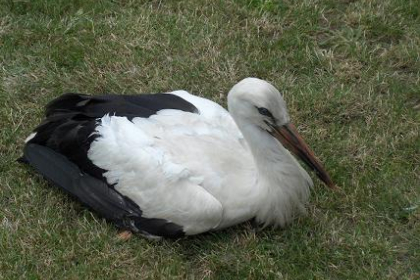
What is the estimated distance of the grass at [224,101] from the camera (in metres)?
4.74

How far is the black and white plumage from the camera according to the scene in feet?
15.3

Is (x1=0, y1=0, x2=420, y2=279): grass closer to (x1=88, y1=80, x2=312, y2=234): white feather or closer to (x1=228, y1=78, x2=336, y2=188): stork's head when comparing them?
(x1=88, y1=80, x2=312, y2=234): white feather

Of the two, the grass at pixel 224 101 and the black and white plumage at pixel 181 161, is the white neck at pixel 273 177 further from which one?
the grass at pixel 224 101

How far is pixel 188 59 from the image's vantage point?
6262 mm

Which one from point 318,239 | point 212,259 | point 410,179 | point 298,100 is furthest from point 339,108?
point 212,259

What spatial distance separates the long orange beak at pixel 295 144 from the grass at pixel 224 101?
1.25 ft

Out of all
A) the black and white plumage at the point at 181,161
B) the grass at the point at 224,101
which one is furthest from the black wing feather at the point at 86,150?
the grass at the point at 224,101

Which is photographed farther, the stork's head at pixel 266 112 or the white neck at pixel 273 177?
the white neck at pixel 273 177

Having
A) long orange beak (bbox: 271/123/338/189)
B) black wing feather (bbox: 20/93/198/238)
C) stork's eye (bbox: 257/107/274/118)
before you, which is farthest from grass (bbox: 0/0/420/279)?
stork's eye (bbox: 257/107/274/118)

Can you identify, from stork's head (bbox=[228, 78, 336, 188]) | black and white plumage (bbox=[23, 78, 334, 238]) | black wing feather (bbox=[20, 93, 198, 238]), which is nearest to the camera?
stork's head (bbox=[228, 78, 336, 188])

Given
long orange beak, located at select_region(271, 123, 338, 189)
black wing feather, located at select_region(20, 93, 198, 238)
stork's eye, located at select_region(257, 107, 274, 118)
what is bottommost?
black wing feather, located at select_region(20, 93, 198, 238)

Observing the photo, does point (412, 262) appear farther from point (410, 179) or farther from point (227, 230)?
point (227, 230)

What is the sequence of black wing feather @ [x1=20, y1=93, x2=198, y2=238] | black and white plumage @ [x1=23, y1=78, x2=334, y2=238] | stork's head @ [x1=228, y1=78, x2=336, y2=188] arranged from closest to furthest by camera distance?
1. stork's head @ [x1=228, y1=78, x2=336, y2=188]
2. black and white plumage @ [x1=23, y1=78, x2=334, y2=238]
3. black wing feather @ [x1=20, y1=93, x2=198, y2=238]

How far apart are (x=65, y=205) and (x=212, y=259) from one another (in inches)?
38.6
